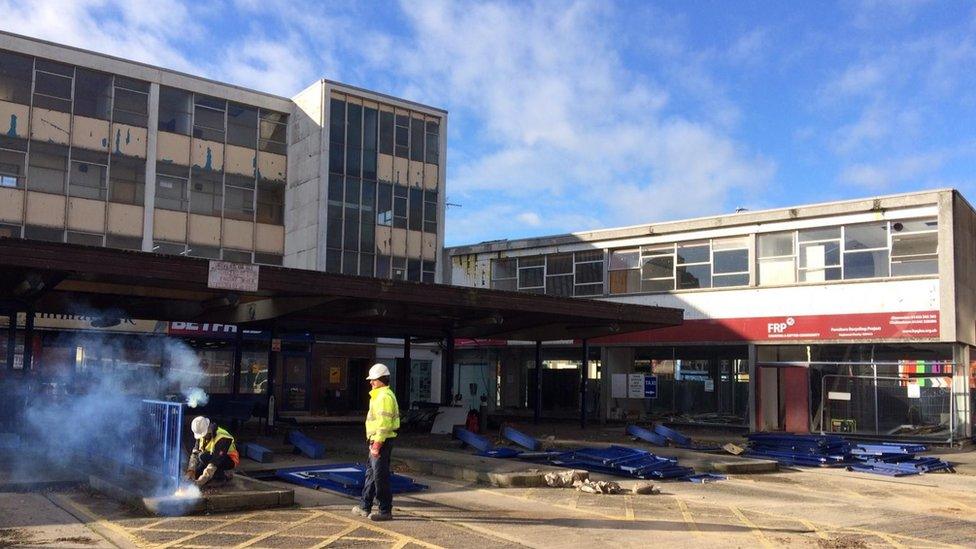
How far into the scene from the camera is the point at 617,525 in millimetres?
10523

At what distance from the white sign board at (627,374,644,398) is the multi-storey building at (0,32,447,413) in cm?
1258

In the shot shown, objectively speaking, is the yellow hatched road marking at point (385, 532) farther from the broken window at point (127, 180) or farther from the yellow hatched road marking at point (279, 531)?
the broken window at point (127, 180)

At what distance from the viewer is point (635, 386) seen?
104ft

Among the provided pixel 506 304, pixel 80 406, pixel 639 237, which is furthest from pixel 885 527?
pixel 639 237

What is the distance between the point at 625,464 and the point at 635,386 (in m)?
16.2

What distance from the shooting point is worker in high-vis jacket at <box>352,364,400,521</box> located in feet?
32.1

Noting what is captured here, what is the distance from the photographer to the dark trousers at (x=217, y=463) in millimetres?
10953

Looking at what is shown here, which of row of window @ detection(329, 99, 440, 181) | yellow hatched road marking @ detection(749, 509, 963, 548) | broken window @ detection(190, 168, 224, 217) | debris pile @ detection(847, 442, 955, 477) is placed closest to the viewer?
yellow hatched road marking @ detection(749, 509, 963, 548)

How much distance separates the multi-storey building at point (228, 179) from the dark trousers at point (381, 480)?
21.5 metres

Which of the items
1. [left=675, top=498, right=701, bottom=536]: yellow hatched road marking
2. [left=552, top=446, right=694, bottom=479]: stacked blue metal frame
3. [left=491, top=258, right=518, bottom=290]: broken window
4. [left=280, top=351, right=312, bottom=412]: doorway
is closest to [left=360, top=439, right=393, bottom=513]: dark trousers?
[left=675, top=498, right=701, bottom=536]: yellow hatched road marking

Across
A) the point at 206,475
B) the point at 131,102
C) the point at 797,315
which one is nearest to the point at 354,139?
the point at 131,102

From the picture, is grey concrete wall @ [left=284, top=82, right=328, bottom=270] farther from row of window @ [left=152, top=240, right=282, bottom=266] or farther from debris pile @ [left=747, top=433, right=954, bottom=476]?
debris pile @ [left=747, top=433, right=954, bottom=476]

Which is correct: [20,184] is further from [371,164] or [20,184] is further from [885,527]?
[885,527]

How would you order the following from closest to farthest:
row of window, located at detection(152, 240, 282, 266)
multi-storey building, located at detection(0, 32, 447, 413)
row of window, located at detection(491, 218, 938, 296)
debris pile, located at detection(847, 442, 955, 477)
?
debris pile, located at detection(847, 442, 955, 477), row of window, located at detection(491, 218, 938, 296), multi-storey building, located at detection(0, 32, 447, 413), row of window, located at detection(152, 240, 282, 266)
